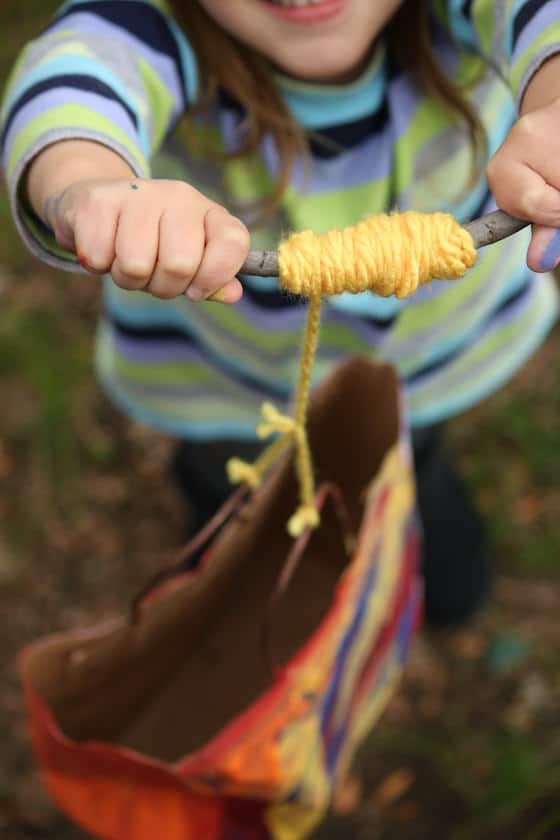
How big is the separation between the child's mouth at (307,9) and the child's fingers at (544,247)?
28cm

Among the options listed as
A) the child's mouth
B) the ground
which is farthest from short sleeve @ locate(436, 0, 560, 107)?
the ground

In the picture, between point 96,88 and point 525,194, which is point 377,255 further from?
point 96,88

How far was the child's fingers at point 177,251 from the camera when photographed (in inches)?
25.5

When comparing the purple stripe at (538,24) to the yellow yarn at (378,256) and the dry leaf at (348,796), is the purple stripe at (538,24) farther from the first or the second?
the dry leaf at (348,796)

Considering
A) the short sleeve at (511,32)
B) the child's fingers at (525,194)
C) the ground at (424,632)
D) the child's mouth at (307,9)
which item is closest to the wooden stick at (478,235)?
the child's fingers at (525,194)

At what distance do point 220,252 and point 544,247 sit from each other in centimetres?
22

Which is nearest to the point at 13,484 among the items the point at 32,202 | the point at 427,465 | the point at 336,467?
the point at 427,465

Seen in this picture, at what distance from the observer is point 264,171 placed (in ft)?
3.29

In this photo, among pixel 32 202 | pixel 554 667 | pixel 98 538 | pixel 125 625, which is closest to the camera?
pixel 32 202

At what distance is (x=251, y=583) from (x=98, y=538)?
0.77 m

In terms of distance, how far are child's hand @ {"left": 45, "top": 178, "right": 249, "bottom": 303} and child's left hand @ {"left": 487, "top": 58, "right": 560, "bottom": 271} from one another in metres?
0.18

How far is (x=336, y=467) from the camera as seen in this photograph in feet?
3.67

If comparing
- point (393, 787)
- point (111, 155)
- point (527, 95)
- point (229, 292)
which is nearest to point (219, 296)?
point (229, 292)

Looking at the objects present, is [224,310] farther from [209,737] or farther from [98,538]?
[98,538]
